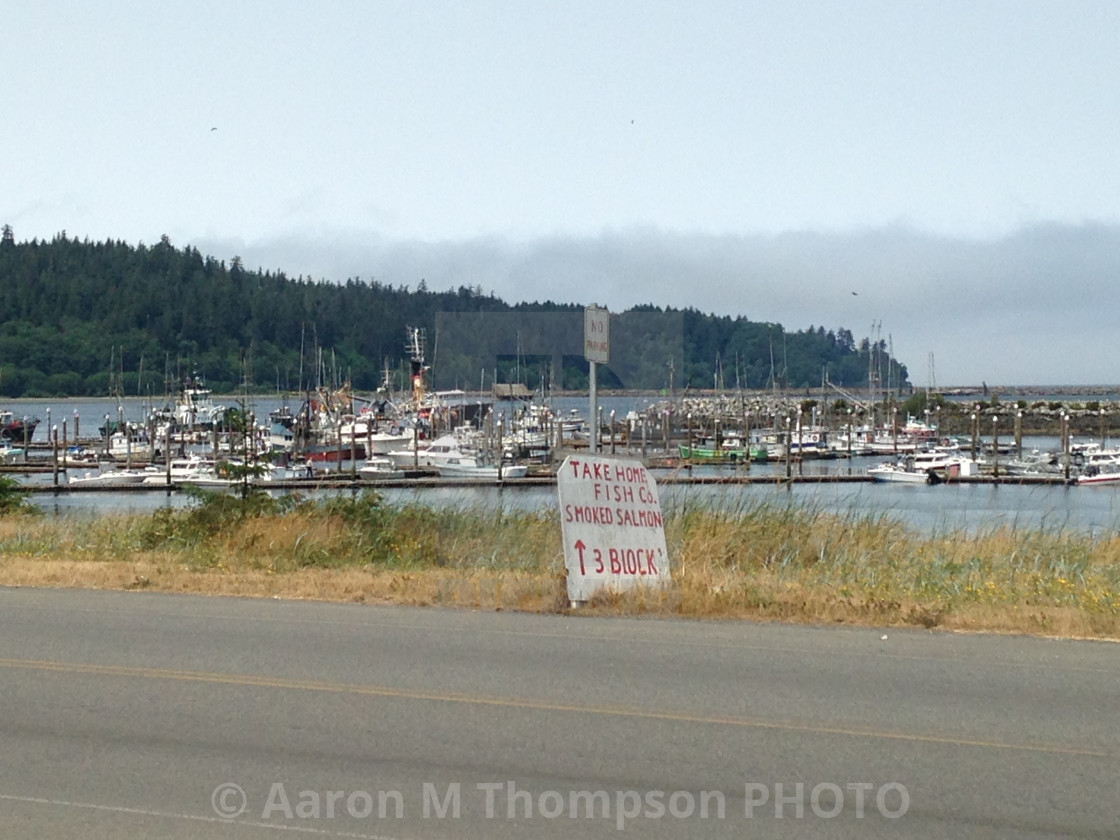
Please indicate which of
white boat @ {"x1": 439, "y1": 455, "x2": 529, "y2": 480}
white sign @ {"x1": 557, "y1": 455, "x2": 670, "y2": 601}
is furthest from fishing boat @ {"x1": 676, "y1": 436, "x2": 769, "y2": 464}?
white sign @ {"x1": 557, "y1": 455, "x2": 670, "y2": 601}

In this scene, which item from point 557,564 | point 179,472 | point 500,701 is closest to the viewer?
point 500,701

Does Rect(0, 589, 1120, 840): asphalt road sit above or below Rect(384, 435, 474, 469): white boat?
above

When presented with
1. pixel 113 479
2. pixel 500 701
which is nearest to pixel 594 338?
pixel 500 701

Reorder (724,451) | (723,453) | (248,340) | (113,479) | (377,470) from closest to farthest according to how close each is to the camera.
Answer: (113,479), (377,470), (723,453), (724,451), (248,340)

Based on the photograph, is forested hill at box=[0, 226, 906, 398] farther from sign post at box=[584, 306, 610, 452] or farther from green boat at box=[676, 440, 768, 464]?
sign post at box=[584, 306, 610, 452]

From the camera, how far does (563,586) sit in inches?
579

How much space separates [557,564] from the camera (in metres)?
17.7

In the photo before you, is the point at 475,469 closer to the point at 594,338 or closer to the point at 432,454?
Result: the point at 432,454

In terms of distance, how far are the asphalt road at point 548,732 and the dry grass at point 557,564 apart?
3.88 ft

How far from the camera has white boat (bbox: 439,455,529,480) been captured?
74188 mm

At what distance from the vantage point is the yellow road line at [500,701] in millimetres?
8602

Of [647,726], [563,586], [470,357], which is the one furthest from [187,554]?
[470,357]

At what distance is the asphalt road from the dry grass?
1183 mm

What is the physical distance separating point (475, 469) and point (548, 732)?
6752 cm
